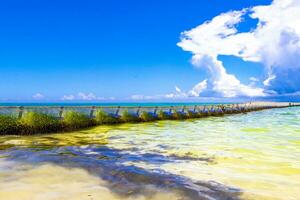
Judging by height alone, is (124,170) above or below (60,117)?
below

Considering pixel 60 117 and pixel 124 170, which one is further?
pixel 60 117

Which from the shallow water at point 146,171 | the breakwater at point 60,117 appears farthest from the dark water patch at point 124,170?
the breakwater at point 60,117

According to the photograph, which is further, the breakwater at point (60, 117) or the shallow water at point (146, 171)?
the breakwater at point (60, 117)

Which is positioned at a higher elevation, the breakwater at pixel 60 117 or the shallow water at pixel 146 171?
the breakwater at pixel 60 117

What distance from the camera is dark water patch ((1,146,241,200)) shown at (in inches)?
295

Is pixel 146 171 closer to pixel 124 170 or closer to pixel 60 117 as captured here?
pixel 124 170

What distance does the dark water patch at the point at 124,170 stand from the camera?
7.50 metres

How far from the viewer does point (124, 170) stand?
31.2 ft

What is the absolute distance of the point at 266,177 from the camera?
30.6 feet

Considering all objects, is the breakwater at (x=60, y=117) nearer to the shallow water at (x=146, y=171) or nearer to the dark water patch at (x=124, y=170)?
the shallow water at (x=146, y=171)

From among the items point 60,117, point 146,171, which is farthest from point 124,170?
point 60,117

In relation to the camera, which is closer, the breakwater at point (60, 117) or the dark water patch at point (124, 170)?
the dark water patch at point (124, 170)

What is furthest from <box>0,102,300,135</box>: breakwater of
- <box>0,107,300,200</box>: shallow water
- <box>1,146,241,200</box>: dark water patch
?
<box>1,146,241,200</box>: dark water patch

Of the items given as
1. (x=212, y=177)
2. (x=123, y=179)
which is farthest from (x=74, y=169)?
(x=212, y=177)
